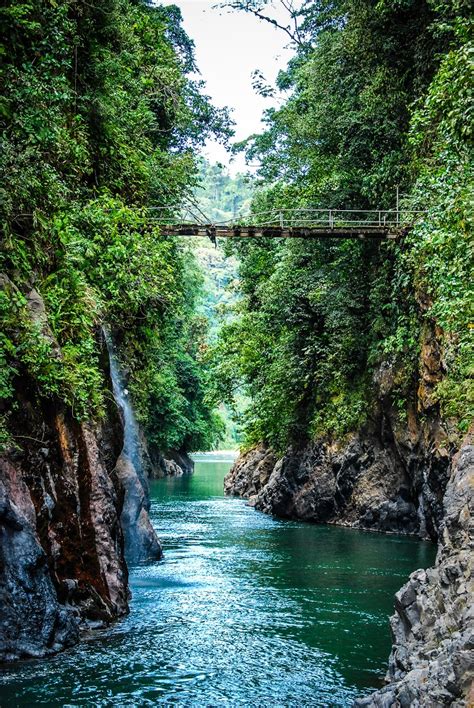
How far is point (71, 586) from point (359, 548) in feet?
31.9

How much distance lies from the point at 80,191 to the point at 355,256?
11352mm

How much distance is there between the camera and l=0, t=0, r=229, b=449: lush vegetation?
29.8ft

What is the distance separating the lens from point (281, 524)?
74.4 ft

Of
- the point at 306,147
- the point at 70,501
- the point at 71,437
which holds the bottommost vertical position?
the point at 70,501

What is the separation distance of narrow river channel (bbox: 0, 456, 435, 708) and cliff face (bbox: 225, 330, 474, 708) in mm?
1096

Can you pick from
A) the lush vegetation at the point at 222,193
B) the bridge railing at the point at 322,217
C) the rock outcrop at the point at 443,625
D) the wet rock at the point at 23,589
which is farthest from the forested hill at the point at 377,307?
the lush vegetation at the point at 222,193

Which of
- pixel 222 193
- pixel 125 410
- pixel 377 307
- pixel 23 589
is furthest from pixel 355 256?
pixel 222 193

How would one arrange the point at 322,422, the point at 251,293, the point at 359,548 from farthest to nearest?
the point at 251,293 → the point at 322,422 → the point at 359,548

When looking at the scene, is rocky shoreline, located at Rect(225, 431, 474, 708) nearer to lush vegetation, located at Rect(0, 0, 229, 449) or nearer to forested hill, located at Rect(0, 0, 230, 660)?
forested hill, located at Rect(0, 0, 230, 660)

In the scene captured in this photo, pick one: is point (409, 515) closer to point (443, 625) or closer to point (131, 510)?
point (131, 510)

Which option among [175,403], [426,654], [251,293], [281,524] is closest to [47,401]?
[426,654]

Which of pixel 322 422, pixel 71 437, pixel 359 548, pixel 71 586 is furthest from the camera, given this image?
pixel 322 422

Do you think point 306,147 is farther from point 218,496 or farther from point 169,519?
point 218,496

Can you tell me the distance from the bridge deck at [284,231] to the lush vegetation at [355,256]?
899mm
